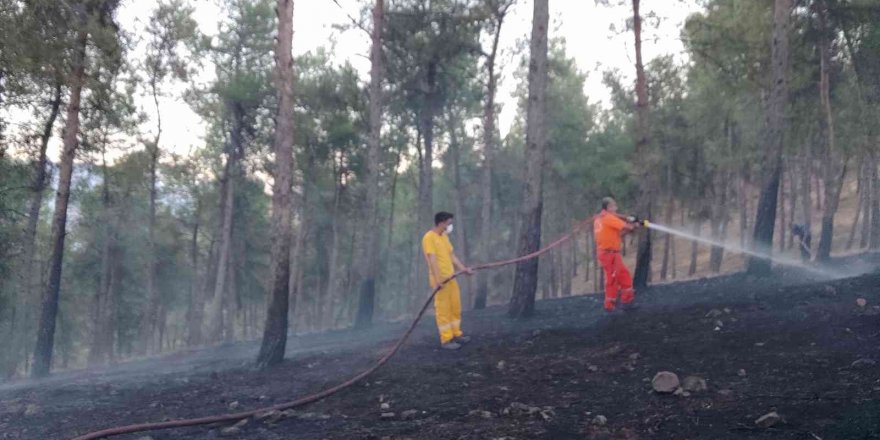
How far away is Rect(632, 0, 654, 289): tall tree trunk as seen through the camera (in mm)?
16078

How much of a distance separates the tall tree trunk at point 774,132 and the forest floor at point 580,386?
2.60 metres

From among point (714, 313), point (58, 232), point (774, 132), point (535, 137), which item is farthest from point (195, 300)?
point (714, 313)

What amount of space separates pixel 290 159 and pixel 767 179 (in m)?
9.06

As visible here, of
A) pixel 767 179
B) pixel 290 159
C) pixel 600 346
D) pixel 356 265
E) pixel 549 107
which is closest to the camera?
pixel 600 346

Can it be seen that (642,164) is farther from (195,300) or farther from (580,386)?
(195,300)

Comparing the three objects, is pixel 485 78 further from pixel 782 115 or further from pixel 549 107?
pixel 782 115

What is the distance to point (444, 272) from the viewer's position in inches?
429

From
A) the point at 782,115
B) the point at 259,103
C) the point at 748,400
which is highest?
the point at 259,103

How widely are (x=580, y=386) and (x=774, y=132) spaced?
934 cm

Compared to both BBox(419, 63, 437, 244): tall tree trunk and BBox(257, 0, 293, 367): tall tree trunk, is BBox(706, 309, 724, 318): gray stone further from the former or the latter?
BBox(419, 63, 437, 244): tall tree trunk

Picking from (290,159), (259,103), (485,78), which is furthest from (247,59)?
(290,159)

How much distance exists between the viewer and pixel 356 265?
4425cm

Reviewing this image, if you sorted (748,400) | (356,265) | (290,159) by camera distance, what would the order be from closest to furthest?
(748,400), (290,159), (356,265)

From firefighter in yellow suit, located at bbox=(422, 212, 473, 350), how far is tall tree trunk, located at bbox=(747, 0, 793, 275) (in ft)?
23.4
